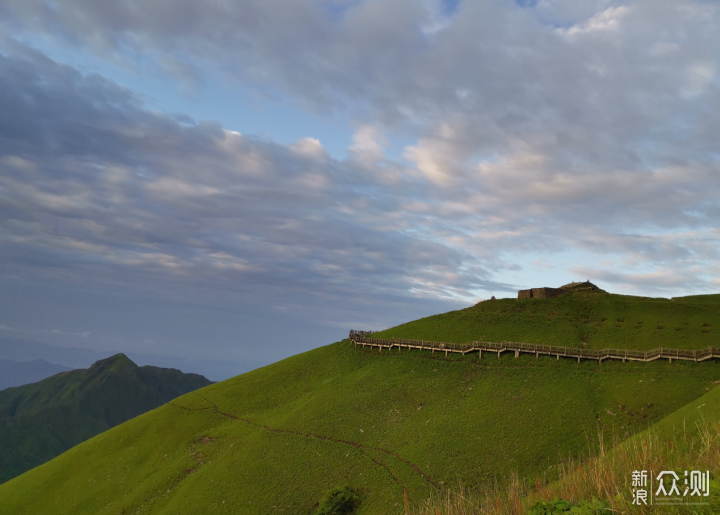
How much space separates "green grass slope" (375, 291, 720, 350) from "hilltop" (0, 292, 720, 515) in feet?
1.47

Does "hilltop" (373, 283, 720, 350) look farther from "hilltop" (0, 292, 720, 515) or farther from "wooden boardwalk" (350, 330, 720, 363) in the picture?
"wooden boardwalk" (350, 330, 720, 363)

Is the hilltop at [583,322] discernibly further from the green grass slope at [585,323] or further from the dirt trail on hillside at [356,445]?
the dirt trail on hillside at [356,445]

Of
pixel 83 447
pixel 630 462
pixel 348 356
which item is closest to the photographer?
pixel 630 462

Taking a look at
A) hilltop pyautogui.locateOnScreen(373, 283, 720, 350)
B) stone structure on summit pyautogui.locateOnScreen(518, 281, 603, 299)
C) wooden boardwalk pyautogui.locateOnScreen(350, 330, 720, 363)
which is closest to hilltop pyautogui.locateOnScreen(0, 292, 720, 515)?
hilltop pyautogui.locateOnScreen(373, 283, 720, 350)

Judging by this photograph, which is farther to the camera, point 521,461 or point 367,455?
point 367,455

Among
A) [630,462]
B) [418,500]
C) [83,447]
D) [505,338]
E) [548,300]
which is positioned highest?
[548,300]

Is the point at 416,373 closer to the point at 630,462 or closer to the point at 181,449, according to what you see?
the point at 181,449

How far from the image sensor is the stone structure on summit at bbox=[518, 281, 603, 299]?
83.8 metres

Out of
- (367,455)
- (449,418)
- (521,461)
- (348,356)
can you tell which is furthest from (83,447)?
(521,461)

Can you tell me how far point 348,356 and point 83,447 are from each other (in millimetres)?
50601

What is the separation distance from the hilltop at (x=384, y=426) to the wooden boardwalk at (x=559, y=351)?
1336 mm

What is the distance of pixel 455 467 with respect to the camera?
4316 cm

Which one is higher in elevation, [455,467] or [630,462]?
[630,462]

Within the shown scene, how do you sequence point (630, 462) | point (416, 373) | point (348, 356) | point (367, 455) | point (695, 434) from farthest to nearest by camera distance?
point (348, 356), point (416, 373), point (367, 455), point (695, 434), point (630, 462)
